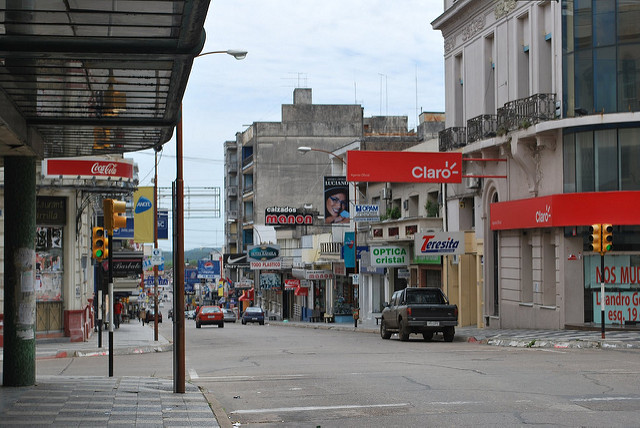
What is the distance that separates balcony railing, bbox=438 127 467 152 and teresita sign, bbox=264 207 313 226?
28931 mm

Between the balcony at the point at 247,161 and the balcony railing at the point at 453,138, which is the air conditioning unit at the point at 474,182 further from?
the balcony at the point at 247,161

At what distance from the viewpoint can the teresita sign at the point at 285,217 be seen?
6706 cm

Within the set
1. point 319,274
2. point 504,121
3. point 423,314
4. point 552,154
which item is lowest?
point 423,314

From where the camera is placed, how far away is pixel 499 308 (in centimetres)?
3559

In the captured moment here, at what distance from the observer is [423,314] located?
93.5 feet

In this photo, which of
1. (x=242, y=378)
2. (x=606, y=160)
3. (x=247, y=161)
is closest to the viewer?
(x=242, y=378)

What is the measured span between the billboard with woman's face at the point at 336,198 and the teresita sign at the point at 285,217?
8.74m

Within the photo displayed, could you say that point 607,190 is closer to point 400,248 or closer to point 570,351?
point 570,351

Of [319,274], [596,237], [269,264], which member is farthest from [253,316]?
[596,237]

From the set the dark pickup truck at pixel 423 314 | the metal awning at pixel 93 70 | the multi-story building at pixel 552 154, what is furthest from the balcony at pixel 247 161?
→ the metal awning at pixel 93 70

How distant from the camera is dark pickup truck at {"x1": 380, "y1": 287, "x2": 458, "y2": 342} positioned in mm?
28484

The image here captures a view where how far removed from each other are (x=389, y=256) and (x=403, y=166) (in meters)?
12.8

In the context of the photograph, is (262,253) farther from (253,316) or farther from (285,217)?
(253,316)

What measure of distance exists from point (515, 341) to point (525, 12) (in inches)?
488
